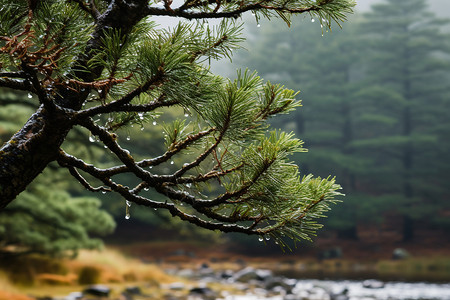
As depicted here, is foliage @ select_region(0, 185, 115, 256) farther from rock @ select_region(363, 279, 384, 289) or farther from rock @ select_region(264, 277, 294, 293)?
rock @ select_region(363, 279, 384, 289)

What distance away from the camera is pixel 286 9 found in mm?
1967

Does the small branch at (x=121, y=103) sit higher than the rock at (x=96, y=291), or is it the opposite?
the small branch at (x=121, y=103)

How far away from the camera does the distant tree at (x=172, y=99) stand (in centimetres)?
156

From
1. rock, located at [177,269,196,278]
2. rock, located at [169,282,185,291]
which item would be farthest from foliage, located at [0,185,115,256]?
rock, located at [177,269,196,278]

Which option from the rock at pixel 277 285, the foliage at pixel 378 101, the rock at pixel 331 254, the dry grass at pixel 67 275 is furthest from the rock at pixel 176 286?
the foliage at pixel 378 101

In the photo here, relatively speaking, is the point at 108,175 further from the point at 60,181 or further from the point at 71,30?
the point at 60,181

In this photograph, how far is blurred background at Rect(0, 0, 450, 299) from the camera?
16016 mm

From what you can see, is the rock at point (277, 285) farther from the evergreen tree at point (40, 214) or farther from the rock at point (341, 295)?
the evergreen tree at point (40, 214)

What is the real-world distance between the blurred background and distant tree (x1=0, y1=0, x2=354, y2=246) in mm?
10408

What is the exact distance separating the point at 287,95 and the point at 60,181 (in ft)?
23.5

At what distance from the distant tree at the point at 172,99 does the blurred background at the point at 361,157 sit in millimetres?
10408

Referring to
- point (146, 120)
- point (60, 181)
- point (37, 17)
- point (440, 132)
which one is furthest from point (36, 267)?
point (440, 132)

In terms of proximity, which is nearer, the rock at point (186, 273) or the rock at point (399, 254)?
the rock at point (186, 273)

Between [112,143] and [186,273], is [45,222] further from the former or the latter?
[186,273]
